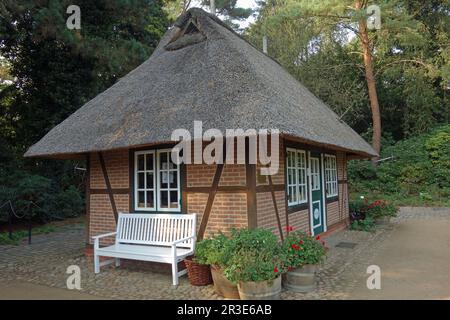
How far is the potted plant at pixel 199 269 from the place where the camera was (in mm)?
5074

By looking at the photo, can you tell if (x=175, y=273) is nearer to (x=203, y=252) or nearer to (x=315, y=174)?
(x=203, y=252)

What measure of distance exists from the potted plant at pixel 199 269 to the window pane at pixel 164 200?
1.41 metres

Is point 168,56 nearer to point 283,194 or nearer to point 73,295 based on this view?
point 283,194

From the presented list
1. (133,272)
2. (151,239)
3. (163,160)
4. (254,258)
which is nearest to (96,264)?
(133,272)

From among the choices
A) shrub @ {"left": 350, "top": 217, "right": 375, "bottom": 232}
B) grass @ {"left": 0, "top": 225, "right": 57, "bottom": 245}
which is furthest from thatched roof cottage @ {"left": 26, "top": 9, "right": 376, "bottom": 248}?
grass @ {"left": 0, "top": 225, "right": 57, "bottom": 245}

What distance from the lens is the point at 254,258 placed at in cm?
440

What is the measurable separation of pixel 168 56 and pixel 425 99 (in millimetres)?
16025

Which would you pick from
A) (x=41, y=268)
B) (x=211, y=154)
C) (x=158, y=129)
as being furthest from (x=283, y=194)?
(x=41, y=268)

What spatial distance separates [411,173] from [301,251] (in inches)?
575

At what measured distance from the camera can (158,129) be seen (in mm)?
Result: 5594

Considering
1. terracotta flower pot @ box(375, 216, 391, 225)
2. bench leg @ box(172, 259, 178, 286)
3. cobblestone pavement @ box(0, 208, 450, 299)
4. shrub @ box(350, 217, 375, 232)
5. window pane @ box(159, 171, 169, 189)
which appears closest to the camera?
cobblestone pavement @ box(0, 208, 450, 299)

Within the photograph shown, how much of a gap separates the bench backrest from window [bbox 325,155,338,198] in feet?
14.6

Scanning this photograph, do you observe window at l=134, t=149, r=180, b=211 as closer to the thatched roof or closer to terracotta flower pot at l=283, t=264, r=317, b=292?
the thatched roof

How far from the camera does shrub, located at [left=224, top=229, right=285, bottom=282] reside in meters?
4.27
